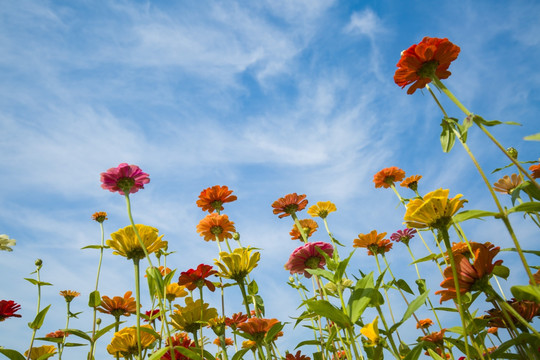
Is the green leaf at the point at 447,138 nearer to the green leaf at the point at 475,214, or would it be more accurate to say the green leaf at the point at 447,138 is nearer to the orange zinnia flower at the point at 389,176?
the green leaf at the point at 475,214

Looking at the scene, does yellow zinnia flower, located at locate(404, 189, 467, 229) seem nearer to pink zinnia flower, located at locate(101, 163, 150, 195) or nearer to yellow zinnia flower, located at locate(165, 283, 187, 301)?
pink zinnia flower, located at locate(101, 163, 150, 195)

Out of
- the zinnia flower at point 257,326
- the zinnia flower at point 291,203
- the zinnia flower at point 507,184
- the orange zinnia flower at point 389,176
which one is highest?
the orange zinnia flower at point 389,176

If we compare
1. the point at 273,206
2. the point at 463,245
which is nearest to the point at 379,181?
the point at 273,206

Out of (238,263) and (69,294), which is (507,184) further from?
(69,294)

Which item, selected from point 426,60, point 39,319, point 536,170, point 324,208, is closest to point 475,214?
point 426,60

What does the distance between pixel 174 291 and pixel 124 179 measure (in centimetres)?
144

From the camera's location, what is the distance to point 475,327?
69.7 inches

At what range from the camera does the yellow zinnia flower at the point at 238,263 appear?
2543 millimetres

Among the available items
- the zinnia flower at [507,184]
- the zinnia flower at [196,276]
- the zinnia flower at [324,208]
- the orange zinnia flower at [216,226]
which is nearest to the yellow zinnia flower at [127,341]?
the zinnia flower at [196,276]

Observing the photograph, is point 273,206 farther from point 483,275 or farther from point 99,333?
point 483,275

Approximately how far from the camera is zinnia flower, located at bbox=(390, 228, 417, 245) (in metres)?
4.90

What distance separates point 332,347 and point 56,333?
3.73 m

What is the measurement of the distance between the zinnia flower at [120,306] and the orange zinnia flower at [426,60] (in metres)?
3.10

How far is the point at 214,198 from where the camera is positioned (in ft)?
13.1
